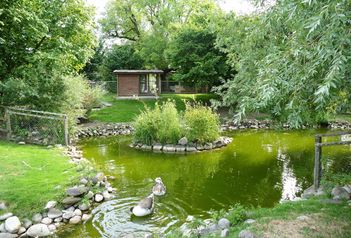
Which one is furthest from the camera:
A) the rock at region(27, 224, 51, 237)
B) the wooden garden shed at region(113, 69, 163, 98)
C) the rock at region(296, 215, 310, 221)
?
the wooden garden shed at region(113, 69, 163, 98)

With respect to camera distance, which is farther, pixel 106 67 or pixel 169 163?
pixel 106 67

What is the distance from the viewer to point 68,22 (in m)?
14.2

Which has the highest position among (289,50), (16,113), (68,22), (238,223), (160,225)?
(68,22)

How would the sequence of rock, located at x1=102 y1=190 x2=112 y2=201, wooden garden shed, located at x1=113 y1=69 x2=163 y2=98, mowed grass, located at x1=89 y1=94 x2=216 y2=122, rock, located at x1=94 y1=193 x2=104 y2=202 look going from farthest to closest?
wooden garden shed, located at x1=113 y1=69 x2=163 y2=98
mowed grass, located at x1=89 y1=94 x2=216 y2=122
rock, located at x1=102 y1=190 x2=112 y2=201
rock, located at x1=94 y1=193 x2=104 y2=202

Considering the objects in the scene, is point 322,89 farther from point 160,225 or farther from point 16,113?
point 16,113

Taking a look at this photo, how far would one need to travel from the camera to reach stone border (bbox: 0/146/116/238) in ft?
20.6

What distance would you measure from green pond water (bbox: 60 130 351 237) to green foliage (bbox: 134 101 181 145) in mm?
931

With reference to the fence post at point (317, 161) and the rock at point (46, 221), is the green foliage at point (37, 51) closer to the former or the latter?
the rock at point (46, 221)

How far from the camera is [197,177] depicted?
10141mm

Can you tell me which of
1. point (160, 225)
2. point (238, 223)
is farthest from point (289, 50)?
point (160, 225)

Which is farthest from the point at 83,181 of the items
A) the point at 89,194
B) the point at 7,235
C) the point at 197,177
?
the point at 197,177

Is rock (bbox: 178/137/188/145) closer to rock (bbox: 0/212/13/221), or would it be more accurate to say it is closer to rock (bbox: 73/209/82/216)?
rock (bbox: 73/209/82/216)

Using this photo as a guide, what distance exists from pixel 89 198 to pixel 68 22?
8.99 m

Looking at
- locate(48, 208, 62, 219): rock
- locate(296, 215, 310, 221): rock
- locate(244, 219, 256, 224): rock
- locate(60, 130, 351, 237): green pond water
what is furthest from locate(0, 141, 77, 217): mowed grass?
locate(296, 215, 310, 221): rock
